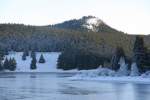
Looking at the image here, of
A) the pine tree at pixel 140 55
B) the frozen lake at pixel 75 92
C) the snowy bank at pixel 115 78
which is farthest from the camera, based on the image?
the pine tree at pixel 140 55

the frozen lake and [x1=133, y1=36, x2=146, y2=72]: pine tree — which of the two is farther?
[x1=133, y1=36, x2=146, y2=72]: pine tree

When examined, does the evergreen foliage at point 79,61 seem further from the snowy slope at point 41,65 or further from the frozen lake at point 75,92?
the frozen lake at point 75,92

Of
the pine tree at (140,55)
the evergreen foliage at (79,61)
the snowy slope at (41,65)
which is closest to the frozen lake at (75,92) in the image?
the pine tree at (140,55)

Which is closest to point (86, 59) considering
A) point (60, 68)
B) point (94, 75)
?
point (60, 68)

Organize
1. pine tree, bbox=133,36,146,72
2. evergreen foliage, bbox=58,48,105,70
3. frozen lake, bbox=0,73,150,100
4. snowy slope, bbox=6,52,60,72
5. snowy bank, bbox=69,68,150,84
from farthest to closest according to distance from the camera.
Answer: snowy slope, bbox=6,52,60,72
evergreen foliage, bbox=58,48,105,70
pine tree, bbox=133,36,146,72
snowy bank, bbox=69,68,150,84
frozen lake, bbox=0,73,150,100

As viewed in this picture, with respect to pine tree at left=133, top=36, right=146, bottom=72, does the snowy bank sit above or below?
below

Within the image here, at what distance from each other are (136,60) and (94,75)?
379 inches

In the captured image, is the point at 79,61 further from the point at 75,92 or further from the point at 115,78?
the point at 75,92

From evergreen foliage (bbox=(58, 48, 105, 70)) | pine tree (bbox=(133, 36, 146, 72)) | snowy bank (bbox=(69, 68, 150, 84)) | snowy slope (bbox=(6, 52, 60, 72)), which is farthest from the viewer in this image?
snowy slope (bbox=(6, 52, 60, 72))

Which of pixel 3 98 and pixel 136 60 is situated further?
pixel 136 60

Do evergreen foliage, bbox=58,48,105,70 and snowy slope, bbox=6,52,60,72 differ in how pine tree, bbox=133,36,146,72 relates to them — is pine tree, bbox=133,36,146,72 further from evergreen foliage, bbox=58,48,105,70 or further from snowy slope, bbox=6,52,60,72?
snowy slope, bbox=6,52,60,72

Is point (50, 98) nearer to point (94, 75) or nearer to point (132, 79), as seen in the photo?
point (132, 79)

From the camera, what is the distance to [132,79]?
6712 centimetres

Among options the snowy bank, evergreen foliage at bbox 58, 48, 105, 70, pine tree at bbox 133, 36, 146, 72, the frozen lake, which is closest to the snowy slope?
evergreen foliage at bbox 58, 48, 105, 70
